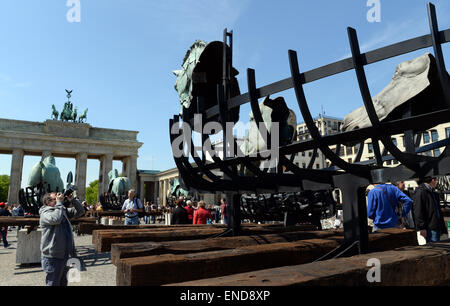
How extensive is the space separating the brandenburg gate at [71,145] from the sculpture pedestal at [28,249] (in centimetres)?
5876

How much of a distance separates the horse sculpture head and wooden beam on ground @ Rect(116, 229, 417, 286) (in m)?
1.35

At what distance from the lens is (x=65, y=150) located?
67625mm

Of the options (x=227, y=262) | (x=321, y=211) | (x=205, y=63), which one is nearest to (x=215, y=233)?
(x=227, y=262)

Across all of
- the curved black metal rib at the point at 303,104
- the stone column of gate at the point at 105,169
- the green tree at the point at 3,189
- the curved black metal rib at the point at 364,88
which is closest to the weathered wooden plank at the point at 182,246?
the curved black metal rib at the point at 303,104

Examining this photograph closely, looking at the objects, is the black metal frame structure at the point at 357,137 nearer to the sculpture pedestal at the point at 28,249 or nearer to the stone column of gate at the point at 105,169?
the sculpture pedestal at the point at 28,249

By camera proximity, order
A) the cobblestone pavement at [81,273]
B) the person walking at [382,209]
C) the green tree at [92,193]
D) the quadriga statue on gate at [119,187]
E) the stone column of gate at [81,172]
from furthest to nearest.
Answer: the green tree at [92,193]
the stone column of gate at [81,172]
the quadriga statue on gate at [119,187]
the cobblestone pavement at [81,273]
the person walking at [382,209]

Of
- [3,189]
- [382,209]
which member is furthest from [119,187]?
[3,189]

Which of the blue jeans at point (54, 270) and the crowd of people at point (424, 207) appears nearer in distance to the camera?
the blue jeans at point (54, 270)

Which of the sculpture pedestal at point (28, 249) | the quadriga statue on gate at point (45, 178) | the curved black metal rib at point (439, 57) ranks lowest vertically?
the sculpture pedestal at point (28, 249)

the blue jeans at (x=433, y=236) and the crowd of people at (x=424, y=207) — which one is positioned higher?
the crowd of people at (x=424, y=207)

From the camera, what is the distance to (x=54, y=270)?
Result: 482 centimetres

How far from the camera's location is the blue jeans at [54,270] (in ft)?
15.8

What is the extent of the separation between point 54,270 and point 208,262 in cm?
435

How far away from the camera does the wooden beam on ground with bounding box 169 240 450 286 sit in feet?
3.59
